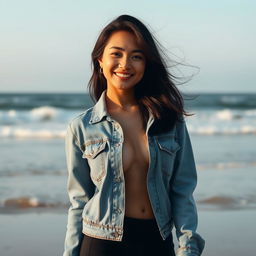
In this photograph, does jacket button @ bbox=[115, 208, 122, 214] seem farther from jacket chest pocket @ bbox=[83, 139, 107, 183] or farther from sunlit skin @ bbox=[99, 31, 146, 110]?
sunlit skin @ bbox=[99, 31, 146, 110]

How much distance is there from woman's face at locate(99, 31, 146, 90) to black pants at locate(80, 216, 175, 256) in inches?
24.7

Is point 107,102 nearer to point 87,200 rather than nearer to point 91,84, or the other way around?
point 91,84

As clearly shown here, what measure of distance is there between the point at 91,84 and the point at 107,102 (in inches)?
7.9

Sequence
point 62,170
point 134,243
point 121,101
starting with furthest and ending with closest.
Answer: point 62,170 < point 121,101 < point 134,243

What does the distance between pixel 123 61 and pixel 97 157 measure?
1.46ft

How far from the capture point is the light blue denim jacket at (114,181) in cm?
258

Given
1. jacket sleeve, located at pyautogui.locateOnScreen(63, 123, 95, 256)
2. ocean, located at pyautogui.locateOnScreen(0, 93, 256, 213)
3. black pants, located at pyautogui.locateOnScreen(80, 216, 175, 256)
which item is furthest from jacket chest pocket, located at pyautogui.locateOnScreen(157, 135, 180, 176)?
ocean, located at pyautogui.locateOnScreen(0, 93, 256, 213)

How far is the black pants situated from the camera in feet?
8.41

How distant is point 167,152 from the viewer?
261cm

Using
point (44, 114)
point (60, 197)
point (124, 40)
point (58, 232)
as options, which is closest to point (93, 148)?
point (124, 40)

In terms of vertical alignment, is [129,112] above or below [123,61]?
below

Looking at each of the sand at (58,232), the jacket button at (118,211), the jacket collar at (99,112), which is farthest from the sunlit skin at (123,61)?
the sand at (58,232)

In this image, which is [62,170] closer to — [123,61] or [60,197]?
[60,197]

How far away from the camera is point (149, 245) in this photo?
2.57 meters
